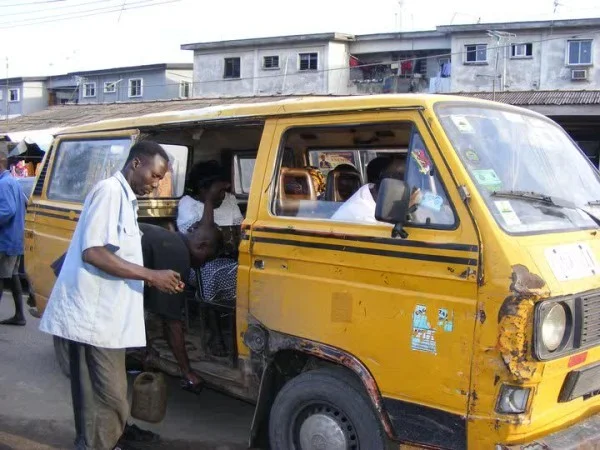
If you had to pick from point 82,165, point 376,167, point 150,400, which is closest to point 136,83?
point 82,165

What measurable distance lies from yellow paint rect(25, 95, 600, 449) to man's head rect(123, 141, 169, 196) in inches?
23.1

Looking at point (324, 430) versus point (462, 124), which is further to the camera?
point (324, 430)

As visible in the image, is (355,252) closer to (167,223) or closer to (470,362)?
(470,362)

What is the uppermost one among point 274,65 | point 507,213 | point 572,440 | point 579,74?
point 274,65

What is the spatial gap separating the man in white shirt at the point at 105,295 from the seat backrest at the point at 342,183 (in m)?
1.46

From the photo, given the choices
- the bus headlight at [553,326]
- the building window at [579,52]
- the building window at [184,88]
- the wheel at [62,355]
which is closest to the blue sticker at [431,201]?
the bus headlight at [553,326]

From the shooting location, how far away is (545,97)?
2052 centimetres

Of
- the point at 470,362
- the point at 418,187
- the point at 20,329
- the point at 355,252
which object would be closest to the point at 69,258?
the point at 355,252

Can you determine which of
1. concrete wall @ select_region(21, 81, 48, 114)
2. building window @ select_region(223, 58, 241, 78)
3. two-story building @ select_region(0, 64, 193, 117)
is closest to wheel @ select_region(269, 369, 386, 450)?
building window @ select_region(223, 58, 241, 78)

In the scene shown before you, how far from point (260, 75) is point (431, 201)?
34804 mm

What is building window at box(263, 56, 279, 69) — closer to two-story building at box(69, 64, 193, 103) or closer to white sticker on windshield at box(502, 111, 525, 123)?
two-story building at box(69, 64, 193, 103)

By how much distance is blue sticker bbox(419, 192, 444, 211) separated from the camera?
3158mm

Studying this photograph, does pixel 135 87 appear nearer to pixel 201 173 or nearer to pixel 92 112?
pixel 92 112

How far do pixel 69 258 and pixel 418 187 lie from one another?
1882 mm
